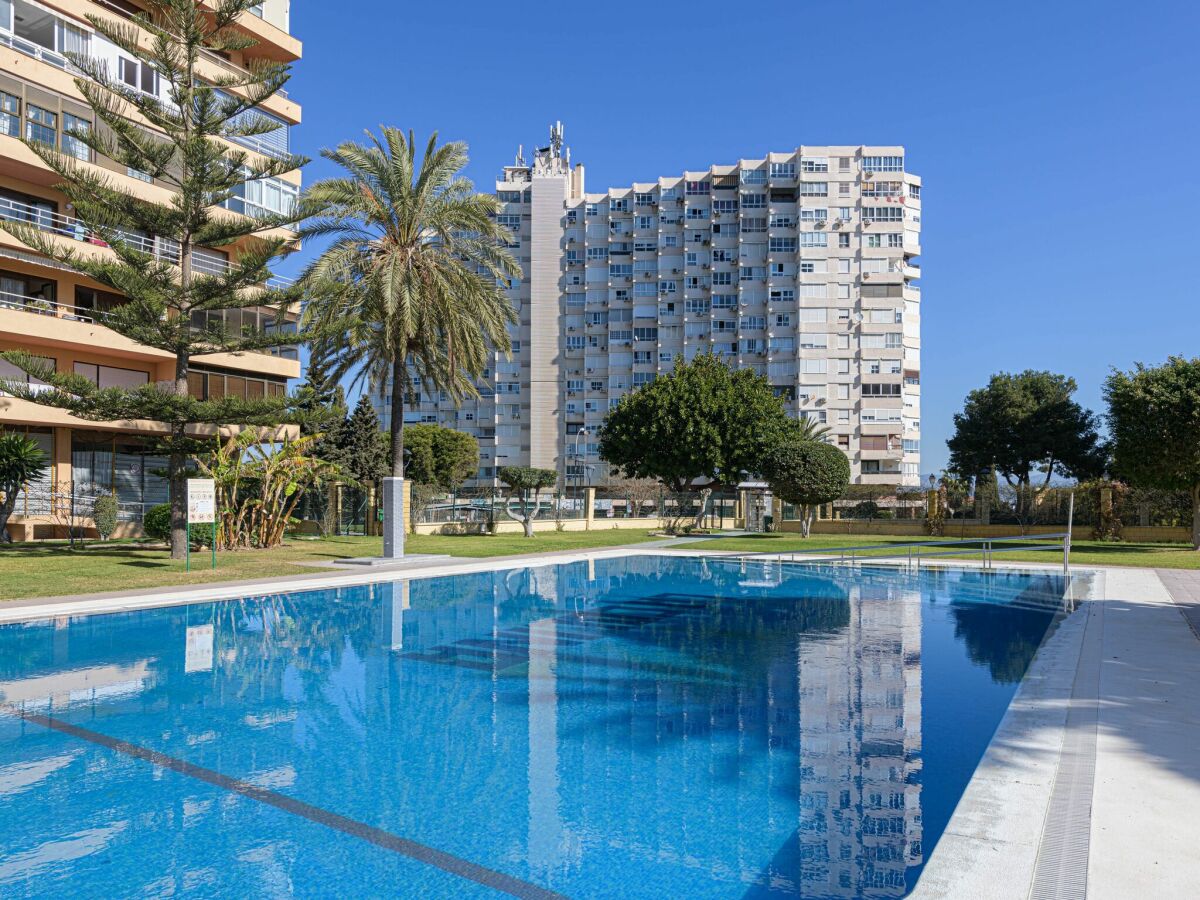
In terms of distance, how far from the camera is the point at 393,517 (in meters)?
20.9

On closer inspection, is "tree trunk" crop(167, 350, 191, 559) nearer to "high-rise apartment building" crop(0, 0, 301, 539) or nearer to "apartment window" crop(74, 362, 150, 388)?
"high-rise apartment building" crop(0, 0, 301, 539)

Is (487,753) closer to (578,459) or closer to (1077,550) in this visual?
(1077,550)

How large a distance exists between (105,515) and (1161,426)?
117 ft

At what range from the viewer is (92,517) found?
26.1m

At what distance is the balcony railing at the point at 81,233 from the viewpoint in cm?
2472

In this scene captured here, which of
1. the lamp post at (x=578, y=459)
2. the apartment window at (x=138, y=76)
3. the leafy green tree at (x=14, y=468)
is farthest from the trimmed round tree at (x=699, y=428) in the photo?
the lamp post at (x=578, y=459)

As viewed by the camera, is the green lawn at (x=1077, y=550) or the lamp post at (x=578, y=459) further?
the lamp post at (x=578, y=459)

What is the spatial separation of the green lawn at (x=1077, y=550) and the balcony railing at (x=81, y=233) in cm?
1902

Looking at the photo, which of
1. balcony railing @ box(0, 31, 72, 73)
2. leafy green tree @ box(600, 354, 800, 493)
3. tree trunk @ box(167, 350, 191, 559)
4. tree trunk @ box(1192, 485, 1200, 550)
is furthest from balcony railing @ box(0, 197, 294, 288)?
tree trunk @ box(1192, 485, 1200, 550)

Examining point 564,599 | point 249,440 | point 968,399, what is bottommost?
point 564,599

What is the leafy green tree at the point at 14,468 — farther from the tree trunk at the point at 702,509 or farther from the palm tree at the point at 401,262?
the tree trunk at the point at 702,509

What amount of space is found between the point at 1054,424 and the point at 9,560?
6598 cm

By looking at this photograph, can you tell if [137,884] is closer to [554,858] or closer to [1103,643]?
[554,858]

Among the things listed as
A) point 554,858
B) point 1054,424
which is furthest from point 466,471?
point 554,858
